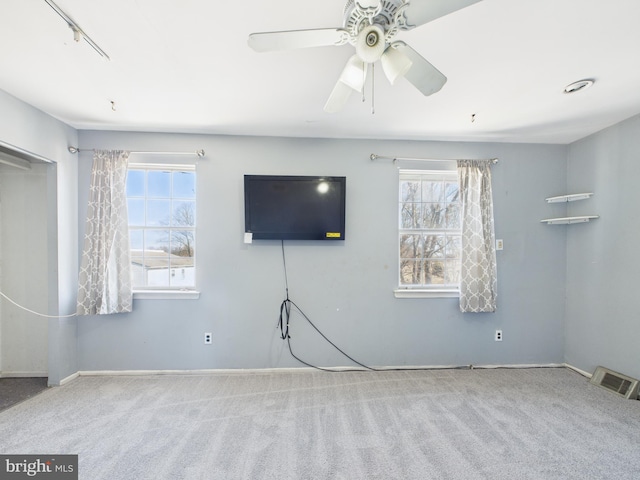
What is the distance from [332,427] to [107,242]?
2.69 m

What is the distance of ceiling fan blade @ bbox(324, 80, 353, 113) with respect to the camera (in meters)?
1.39

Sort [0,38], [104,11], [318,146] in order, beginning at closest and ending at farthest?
[104,11]
[0,38]
[318,146]

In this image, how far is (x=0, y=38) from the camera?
1440 millimetres

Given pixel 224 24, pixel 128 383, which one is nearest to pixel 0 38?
pixel 224 24

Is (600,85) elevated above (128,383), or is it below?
above

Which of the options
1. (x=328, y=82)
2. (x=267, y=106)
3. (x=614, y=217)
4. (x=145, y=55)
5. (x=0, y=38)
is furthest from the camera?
(x=614, y=217)

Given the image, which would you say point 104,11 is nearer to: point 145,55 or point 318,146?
point 145,55

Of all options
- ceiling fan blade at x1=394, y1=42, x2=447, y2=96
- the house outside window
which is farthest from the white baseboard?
ceiling fan blade at x1=394, y1=42, x2=447, y2=96

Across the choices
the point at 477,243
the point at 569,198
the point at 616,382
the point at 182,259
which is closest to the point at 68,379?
the point at 182,259

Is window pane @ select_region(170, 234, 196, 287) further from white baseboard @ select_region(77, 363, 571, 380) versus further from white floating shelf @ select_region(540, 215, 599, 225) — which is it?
white floating shelf @ select_region(540, 215, 599, 225)

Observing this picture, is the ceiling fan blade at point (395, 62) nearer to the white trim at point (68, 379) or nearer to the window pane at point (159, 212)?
the window pane at point (159, 212)

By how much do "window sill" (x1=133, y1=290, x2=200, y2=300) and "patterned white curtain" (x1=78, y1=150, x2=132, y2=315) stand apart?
0.11m

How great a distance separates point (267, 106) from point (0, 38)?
60.3 inches

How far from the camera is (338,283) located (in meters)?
2.80
